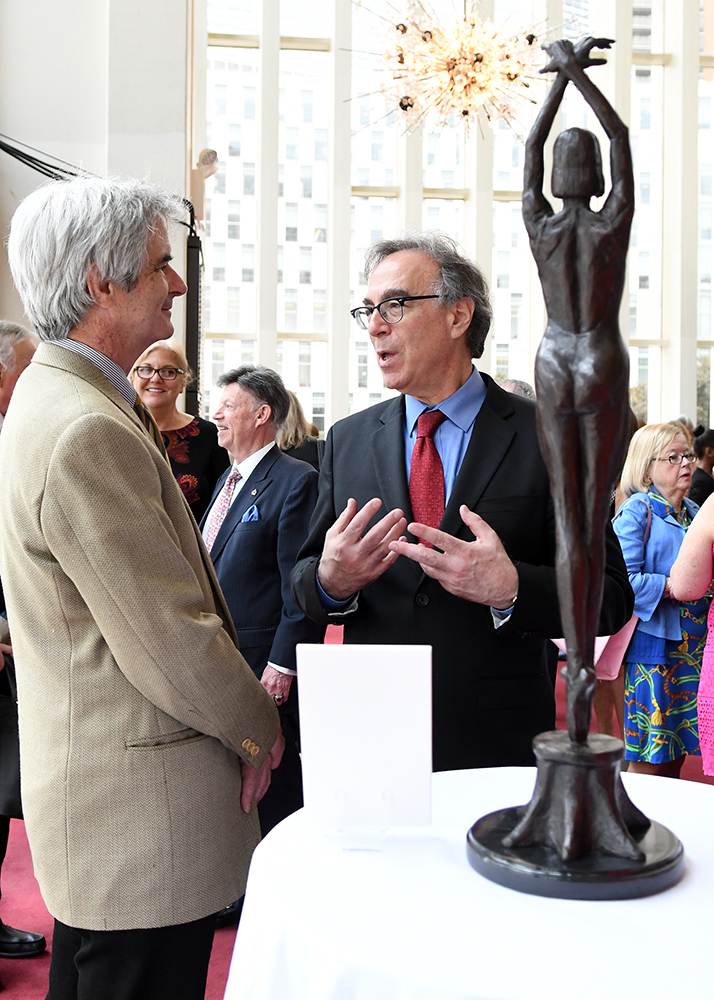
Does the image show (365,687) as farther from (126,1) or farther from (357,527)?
(126,1)

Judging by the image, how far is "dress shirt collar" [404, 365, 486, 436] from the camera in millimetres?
2020

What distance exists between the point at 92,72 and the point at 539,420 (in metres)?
6.63

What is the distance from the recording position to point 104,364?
160 cm

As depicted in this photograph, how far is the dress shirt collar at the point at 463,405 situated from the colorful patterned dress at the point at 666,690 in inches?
77.6

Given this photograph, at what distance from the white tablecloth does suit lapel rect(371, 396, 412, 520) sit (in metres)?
0.83

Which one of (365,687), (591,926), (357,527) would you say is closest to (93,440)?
(357,527)

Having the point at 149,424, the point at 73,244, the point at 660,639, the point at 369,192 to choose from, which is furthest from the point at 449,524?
the point at 369,192

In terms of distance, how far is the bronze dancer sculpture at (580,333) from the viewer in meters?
1.06

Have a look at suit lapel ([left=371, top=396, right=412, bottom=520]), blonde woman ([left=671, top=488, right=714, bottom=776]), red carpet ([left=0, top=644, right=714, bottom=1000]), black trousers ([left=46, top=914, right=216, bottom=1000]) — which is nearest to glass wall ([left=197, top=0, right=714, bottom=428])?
red carpet ([left=0, top=644, right=714, bottom=1000])

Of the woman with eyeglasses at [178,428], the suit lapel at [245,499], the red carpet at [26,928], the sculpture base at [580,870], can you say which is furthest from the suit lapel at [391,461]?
the woman with eyeglasses at [178,428]

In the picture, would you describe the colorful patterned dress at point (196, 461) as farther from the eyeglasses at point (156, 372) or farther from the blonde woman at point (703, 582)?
the blonde woman at point (703, 582)

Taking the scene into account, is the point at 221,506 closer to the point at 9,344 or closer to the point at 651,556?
the point at 9,344

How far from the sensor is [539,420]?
113cm

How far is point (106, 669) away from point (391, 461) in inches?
31.4
